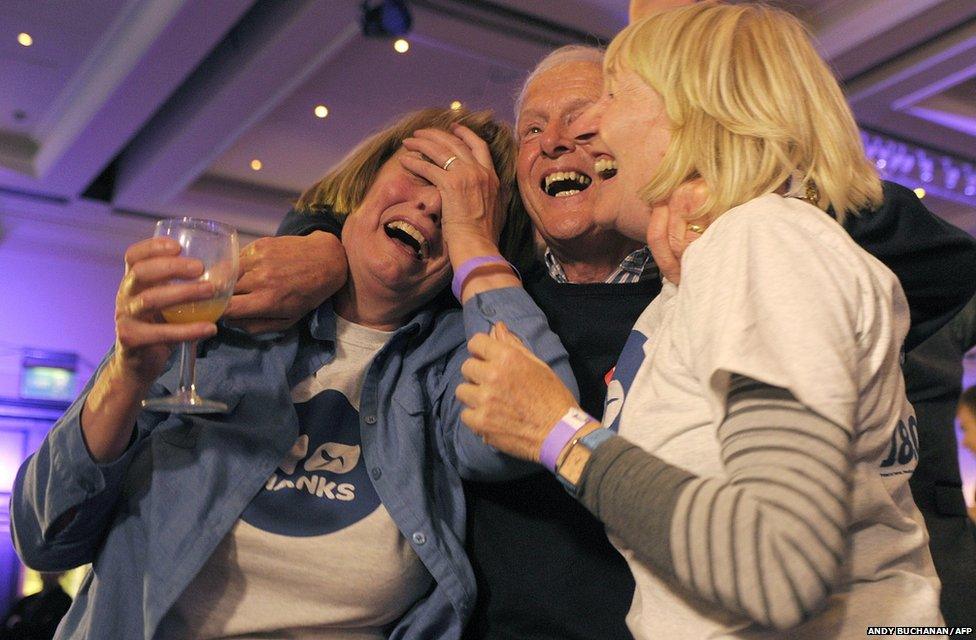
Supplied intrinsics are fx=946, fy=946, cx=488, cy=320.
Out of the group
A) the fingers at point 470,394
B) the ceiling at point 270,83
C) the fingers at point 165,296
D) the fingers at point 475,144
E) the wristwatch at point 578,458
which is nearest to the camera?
the wristwatch at point 578,458

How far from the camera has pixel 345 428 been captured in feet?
5.35

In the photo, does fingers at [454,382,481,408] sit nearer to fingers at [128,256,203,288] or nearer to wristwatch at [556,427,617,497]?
wristwatch at [556,427,617,497]

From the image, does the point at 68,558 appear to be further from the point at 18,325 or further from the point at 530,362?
the point at 18,325

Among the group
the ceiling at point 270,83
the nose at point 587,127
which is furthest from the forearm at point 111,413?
the ceiling at point 270,83

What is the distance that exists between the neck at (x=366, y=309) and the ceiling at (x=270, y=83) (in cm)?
310

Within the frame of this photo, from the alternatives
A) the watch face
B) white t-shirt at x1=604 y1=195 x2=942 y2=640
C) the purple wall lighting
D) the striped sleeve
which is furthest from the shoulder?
the purple wall lighting

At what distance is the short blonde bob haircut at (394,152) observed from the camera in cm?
186

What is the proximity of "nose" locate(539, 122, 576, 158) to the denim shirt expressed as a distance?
18.9 inches

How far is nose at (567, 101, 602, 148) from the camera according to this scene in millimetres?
1357

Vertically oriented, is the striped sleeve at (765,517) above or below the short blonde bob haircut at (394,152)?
below

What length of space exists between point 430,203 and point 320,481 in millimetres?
555

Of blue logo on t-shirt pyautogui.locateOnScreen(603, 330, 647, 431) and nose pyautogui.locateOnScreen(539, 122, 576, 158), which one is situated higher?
nose pyautogui.locateOnScreen(539, 122, 576, 158)

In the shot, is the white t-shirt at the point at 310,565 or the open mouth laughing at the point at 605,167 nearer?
the white t-shirt at the point at 310,565

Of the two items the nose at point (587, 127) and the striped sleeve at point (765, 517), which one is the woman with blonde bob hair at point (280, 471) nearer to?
the nose at point (587, 127)
